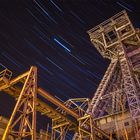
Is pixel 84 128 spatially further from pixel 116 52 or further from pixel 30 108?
pixel 116 52

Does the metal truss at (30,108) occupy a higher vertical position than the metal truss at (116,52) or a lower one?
lower

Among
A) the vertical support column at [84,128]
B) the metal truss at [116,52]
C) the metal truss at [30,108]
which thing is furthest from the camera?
the metal truss at [116,52]

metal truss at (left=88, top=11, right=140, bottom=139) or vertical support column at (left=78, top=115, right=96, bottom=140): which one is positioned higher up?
metal truss at (left=88, top=11, right=140, bottom=139)

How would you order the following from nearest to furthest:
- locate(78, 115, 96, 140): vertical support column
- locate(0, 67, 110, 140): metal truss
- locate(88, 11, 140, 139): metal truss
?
1. locate(0, 67, 110, 140): metal truss
2. locate(78, 115, 96, 140): vertical support column
3. locate(88, 11, 140, 139): metal truss

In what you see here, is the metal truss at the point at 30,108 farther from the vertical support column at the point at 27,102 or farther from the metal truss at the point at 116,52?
the metal truss at the point at 116,52

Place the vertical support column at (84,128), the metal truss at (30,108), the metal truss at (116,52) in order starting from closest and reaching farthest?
the metal truss at (30,108), the vertical support column at (84,128), the metal truss at (116,52)

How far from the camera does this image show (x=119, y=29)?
25.2 metres

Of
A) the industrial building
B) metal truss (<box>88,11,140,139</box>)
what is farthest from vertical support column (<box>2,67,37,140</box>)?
metal truss (<box>88,11,140,139</box>)

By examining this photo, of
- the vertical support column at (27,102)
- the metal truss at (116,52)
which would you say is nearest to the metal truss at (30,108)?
→ the vertical support column at (27,102)

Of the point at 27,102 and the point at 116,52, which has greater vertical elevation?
the point at 116,52

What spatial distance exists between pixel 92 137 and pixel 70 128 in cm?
184

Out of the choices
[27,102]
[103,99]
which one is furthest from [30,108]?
[103,99]

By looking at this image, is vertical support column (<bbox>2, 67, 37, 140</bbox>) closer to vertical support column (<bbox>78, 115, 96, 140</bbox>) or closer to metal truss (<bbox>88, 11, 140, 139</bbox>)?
vertical support column (<bbox>78, 115, 96, 140</bbox>)

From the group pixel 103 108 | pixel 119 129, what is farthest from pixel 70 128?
pixel 103 108
